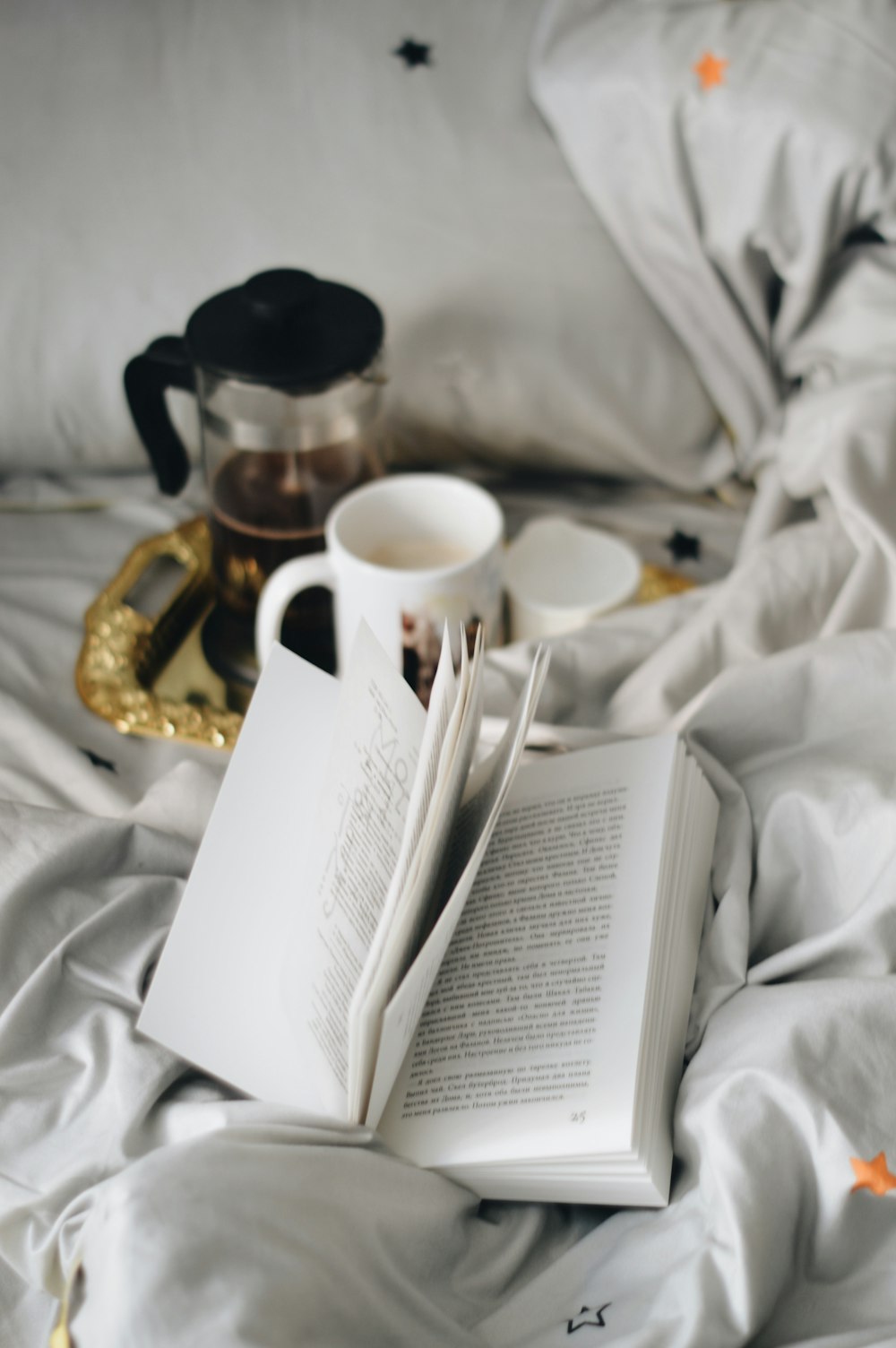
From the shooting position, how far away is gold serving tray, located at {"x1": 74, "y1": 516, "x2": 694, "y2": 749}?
617mm

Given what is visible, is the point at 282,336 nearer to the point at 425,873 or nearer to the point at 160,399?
the point at 160,399

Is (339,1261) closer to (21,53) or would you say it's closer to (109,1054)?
(109,1054)

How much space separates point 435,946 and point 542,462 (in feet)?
1.48

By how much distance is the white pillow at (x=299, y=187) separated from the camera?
693 millimetres

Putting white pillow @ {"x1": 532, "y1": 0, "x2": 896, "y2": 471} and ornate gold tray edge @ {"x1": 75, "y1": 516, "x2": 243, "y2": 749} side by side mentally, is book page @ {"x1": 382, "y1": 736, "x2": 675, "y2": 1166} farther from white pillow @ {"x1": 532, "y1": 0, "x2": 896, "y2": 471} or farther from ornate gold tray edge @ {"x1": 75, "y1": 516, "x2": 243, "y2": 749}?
white pillow @ {"x1": 532, "y1": 0, "x2": 896, "y2": 471}

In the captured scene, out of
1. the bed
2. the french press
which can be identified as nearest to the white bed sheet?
the bed

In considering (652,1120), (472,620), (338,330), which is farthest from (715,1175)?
(338,330)

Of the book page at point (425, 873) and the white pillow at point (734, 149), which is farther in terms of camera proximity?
the white pillow at point (734, 149)

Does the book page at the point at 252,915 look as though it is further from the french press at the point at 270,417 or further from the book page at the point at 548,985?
the french press at the point at 270,417

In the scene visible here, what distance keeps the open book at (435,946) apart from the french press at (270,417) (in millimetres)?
197

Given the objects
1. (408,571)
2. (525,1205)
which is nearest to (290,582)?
(408,571)

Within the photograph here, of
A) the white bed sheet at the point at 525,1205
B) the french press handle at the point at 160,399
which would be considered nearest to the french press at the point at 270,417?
the french press handle at the point at 160,399

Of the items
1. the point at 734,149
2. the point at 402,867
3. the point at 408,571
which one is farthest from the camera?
the point at 734,149

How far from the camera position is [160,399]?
0.67 metres
